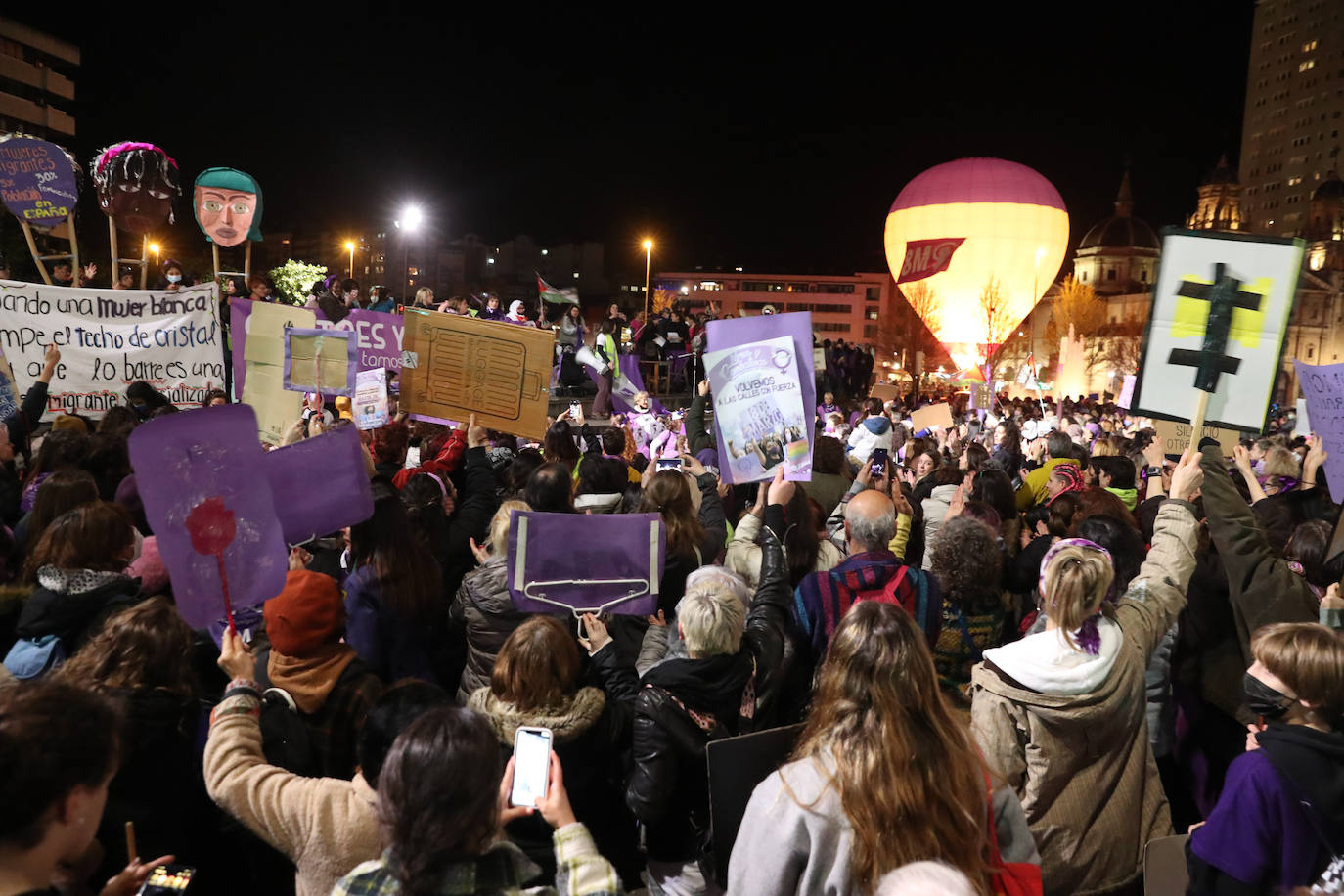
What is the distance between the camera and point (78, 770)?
1939mm

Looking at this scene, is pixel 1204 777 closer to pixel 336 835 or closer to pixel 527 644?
pixel 527 644

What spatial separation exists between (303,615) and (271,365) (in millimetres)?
4705

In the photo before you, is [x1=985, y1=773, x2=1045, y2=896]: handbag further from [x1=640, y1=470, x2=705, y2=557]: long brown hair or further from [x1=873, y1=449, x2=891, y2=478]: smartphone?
[x1=873, y1=449, x2=891, y2=478]: smartphone

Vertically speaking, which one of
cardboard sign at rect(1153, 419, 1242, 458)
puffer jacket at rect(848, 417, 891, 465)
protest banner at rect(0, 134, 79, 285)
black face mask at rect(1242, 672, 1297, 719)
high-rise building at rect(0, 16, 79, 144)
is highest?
high-rise building at rect(0, 16, 79, 144)

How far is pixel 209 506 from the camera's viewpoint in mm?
3328

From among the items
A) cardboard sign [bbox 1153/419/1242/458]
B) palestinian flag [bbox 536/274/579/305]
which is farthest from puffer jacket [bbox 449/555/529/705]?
palestinian flag [bbox 536/274/579/305]

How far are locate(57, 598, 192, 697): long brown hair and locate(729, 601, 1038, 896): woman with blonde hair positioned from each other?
6.45ft

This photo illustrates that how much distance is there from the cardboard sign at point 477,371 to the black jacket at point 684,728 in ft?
11.6

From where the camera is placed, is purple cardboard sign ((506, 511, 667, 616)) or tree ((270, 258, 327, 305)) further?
tree ((270, 258, 327, 305))

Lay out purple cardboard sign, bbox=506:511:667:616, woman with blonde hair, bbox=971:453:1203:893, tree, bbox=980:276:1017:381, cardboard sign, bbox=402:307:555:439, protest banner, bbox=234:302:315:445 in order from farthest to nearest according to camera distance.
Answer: tree, bbox=980:276:1017:381
protest banner, bbox=234:302:315:445
cardboard sign, bbox=402:307:555:439
purple cardboard sign, bbox=506:511:667:616
woman with blonde hair, bbox=971:453:1203:893

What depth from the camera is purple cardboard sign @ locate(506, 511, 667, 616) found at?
404 cm

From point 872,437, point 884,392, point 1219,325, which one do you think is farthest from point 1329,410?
point 884,392

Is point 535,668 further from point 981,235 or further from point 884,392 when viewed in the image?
point 981,235

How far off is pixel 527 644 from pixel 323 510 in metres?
1.37
